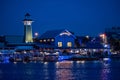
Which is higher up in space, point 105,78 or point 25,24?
point 25,24

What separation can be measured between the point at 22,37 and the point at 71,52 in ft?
26.9

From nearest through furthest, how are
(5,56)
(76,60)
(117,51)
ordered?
(5,56) → (76,60) → (117,51)

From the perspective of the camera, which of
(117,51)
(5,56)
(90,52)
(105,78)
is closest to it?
(105,78)

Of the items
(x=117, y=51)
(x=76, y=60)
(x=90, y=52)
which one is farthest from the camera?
(x=117, y=51)

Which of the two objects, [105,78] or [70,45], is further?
[70,45]

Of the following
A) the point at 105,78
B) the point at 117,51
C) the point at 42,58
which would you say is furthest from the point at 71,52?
the point at 105,78

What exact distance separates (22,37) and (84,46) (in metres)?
11.5

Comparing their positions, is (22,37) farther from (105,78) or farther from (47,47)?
(105,78)

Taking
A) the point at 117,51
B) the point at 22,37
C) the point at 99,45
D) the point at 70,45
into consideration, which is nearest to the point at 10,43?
the point at 22,37

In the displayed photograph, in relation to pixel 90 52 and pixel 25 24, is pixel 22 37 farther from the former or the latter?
pixel 90 52

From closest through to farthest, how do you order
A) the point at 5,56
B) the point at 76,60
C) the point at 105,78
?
the point at 105,78
the point at 5,56
the point at 76,60

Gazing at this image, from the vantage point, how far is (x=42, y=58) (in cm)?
8362

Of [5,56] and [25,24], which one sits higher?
[25,24]

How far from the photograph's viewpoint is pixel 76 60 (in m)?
87.2
